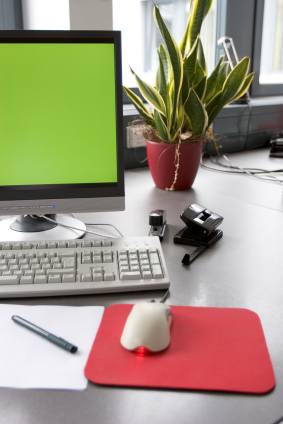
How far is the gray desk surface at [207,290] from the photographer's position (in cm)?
55

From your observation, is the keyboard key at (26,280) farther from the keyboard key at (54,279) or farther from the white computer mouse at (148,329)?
the white computer mouse at (148,329)

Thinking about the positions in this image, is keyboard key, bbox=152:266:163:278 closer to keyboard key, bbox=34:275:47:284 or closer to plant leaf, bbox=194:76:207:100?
keyboard key, bbox=34:275:47:284

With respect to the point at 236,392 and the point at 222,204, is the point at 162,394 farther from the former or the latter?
the point at 222,204

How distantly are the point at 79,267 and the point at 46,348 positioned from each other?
0.68ft

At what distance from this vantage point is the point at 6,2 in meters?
1.62

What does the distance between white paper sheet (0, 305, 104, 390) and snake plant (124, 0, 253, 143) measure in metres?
0.72

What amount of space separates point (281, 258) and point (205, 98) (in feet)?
1.99

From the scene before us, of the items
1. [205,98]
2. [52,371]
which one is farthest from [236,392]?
[205,98]

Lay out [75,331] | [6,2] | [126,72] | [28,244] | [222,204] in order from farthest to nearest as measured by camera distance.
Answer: [126,72], [6,2], [222,204], [28,244], [75,331]

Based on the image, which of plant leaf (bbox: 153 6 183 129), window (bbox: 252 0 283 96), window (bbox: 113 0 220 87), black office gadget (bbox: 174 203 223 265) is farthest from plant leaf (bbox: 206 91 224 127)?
window (bbox: 252 0 283 96)

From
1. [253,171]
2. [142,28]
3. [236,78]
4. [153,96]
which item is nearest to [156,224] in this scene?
[153,96]

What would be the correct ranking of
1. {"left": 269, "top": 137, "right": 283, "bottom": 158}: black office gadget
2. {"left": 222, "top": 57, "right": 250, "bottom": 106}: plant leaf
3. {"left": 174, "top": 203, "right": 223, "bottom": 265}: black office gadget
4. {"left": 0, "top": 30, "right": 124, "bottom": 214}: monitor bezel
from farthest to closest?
{"left": 269, "top": 137, "right": 283, "bottom": 158}: black office gadget < {"left": 222, "top": 57, "right": 250, "bottom": 106}: plant leaf < {"left": 174, "top": 203, "right": 223, "bottom": 265}: black office gadget < {"left": 0, "top": 30, "right": 124, "bottom": 214}: monitor bezel

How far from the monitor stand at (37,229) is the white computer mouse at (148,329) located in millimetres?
384

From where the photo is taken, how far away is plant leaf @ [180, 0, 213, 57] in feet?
4.32
